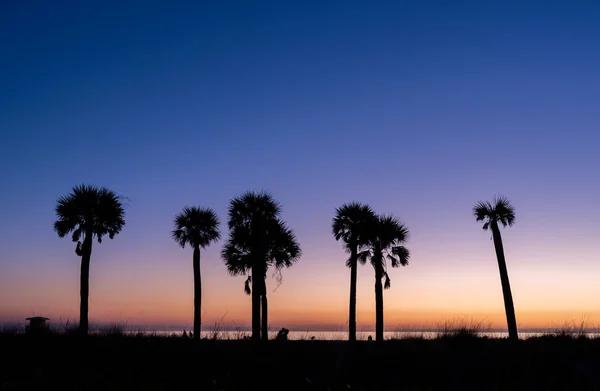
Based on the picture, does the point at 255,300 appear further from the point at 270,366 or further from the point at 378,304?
the point at 270,366

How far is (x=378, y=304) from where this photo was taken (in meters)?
42.5

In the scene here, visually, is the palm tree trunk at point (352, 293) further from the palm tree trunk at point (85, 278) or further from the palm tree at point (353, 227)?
the palm tree trunk at point (85, 278)

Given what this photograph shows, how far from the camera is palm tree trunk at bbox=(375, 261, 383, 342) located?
4125cm

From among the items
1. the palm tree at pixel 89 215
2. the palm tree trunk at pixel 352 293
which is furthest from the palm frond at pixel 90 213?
the palm tree trunk at pixel 352 293

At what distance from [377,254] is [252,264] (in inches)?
413

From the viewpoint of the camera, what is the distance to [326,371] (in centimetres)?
1454

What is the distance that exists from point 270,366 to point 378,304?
2886cm

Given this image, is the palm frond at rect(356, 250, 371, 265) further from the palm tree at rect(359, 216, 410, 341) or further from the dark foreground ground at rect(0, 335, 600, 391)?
the dark foreground ground at rect(0, 335, 600, 391)

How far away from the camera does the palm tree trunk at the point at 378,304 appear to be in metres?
41.2

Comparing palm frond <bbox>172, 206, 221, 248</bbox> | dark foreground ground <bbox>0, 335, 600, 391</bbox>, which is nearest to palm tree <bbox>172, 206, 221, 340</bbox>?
palm frond <bbox>172, 206, 221, 248</bbox>

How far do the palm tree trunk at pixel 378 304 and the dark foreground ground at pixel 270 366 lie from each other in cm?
2397

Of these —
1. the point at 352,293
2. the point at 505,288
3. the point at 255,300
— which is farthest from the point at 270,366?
the point at 352,293

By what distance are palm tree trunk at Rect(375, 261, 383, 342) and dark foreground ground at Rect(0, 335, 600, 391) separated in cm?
2397

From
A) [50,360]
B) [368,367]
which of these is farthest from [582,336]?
[50,360]
